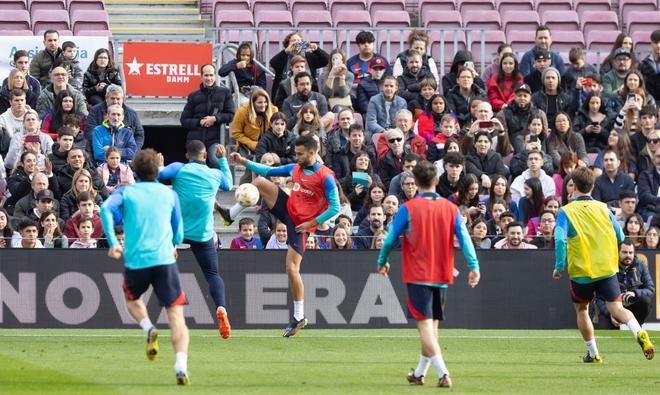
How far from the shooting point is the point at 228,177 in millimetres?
15430

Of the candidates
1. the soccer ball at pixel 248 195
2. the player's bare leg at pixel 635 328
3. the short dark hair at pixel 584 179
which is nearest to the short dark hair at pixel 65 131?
the soccer ball at pixel 248 195

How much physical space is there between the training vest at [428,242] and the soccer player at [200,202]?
3593mm

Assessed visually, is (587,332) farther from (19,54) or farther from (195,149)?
(19,54)

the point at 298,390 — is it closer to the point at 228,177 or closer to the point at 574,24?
the point at 228,177

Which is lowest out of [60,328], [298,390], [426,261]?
[60,328]

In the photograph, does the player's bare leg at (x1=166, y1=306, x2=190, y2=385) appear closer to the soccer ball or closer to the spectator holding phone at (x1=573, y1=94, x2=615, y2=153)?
the soccer ball

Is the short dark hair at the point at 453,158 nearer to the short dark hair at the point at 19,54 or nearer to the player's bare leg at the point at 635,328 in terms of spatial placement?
the player's bare leg at the point at 635,328

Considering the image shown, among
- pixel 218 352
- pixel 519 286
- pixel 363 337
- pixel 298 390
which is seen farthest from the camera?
pixel 519 286

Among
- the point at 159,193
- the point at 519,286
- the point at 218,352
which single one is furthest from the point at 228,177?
the point at 519,286

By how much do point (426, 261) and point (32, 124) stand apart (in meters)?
10.1

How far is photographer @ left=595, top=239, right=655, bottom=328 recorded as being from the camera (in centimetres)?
1814

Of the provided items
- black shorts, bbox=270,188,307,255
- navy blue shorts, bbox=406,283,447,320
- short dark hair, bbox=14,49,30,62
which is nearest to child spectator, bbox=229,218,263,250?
black shorts, bbox=270,188,307,255

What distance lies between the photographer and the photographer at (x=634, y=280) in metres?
18.1

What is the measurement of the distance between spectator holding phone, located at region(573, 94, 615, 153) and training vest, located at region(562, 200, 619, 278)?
8.42 m
